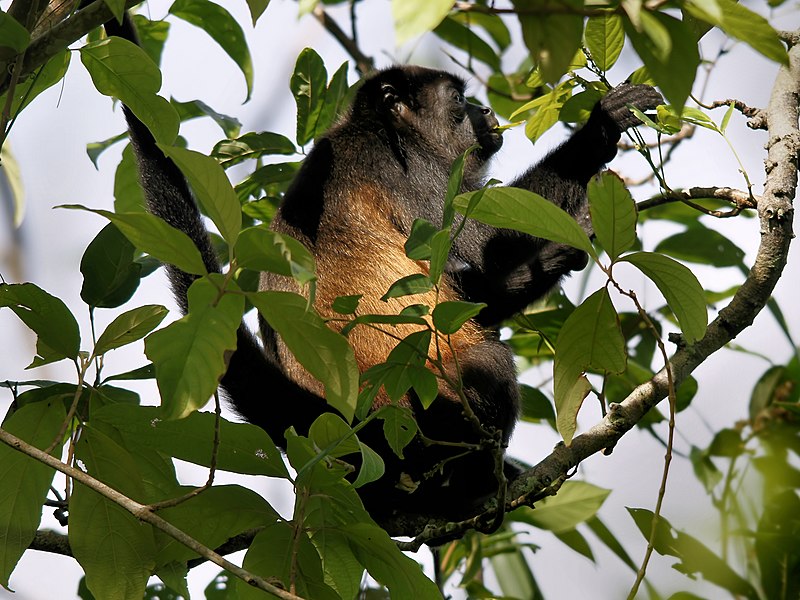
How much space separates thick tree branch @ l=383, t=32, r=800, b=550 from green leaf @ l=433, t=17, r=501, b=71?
5.76ft

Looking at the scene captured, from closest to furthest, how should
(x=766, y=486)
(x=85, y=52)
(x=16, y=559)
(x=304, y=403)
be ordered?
1. (x=766, y=486)
2. (x=16, y=559)
3. (x=85, y=52)
4. (x=304, y=403)

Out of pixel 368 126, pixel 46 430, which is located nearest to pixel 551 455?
pixel 46 430

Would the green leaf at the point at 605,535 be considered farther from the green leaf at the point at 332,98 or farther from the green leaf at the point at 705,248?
the green leaf at the point at 332,98

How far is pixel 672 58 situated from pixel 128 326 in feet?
4.79

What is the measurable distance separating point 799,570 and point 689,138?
1862 mm

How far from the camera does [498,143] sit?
4836 mm

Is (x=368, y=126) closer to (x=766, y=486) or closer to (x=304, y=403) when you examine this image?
(x=304, y=403)

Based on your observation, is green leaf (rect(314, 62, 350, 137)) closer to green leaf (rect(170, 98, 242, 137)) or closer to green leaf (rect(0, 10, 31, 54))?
green leaf (rect(170, 98, 242, 137))

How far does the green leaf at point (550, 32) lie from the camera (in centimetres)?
123

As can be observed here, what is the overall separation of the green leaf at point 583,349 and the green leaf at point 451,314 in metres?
0.32

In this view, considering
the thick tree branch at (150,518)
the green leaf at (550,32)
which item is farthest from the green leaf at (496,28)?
the green leaf at (550,32)

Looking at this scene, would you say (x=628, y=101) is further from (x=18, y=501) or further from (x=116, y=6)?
(x=18, y=501)

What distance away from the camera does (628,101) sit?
3.64 meters

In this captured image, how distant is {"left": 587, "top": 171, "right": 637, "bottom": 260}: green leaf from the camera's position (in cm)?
196
